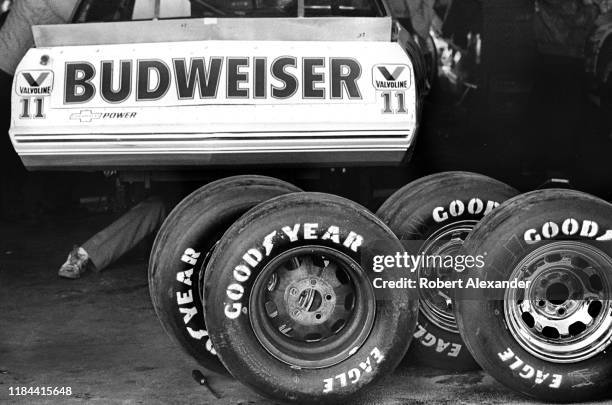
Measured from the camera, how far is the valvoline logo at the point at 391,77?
5379 millimetres

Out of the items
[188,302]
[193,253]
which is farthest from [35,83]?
[188,302]

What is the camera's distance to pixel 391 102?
539 cm

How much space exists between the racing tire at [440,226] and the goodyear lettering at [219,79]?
659mm

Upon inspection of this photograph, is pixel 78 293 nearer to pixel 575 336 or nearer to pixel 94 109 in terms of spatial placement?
pixel 94 109

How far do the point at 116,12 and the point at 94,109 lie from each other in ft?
4.36

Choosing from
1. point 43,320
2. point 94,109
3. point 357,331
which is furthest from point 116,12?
point 357,331

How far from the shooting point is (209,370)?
17.2 ft

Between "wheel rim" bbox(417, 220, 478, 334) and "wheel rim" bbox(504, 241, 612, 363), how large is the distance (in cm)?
51

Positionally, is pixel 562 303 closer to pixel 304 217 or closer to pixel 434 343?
pixel 434 343

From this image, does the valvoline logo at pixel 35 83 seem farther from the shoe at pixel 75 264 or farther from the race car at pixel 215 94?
the shoe at pixel 75 264

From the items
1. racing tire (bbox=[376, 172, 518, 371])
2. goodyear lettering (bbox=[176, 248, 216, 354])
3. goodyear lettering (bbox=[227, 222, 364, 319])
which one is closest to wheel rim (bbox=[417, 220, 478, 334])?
racing tire (bbox=[376, 172, 518, 371])

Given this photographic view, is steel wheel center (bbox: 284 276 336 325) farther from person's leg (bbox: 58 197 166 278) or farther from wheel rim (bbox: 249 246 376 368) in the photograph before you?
person's leg (bbox: 58 197 166 278)

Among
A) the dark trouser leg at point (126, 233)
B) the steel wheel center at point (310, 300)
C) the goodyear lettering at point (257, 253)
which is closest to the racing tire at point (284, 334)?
the goodyear lettering at point (257, 253)

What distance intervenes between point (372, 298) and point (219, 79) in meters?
1.49
